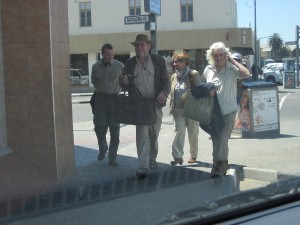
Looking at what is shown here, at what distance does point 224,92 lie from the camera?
6.16 meters

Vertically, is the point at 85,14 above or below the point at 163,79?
above

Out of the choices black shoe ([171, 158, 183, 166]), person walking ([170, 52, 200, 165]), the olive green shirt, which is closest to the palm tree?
person walking ([170, 52, 200, 165])

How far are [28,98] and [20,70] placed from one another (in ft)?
1.16

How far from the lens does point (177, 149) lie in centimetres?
731

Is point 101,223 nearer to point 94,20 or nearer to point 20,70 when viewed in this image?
point 20,70

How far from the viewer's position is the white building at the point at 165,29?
3262 cm

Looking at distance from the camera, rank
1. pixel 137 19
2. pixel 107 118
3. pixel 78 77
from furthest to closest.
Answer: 1. pixel 78 77
2. pixel 137 19
3. pixel 107 118

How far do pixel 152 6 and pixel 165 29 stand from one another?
79.7ft

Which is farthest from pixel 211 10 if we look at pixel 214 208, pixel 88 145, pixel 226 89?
pixel 214 208

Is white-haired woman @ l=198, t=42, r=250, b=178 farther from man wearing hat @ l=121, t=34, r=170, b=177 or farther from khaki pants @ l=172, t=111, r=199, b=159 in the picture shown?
khaki pants @ l=172, t=111, r=199, b=159

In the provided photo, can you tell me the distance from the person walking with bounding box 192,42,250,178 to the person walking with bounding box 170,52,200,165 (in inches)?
40.0

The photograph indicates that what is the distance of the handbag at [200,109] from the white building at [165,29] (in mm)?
25730

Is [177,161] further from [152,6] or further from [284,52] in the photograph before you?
[284,52]

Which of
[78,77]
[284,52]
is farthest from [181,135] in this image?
Result: [284,52]
